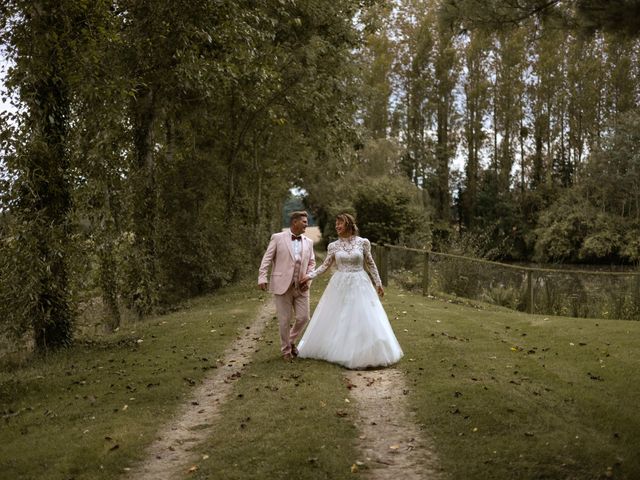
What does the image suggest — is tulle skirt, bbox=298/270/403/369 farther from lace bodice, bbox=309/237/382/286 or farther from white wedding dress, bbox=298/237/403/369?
lace bodice, bbox=309/237/382/286

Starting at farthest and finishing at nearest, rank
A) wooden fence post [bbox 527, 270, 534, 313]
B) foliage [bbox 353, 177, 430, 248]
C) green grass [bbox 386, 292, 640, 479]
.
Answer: foliage [bbox 353, 177, 430, 248]
wooden fence post [bbox 527, 270, 534, 313]
green grass [bbox 386, 292, 640, 479]

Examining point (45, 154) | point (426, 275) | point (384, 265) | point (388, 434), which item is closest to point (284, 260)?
point (388, 434)

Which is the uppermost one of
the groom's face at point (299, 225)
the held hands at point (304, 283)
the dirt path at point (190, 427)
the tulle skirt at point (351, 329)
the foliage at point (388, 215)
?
the foliage at point (388, 215)

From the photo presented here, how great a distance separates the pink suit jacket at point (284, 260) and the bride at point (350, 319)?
9.0 inches

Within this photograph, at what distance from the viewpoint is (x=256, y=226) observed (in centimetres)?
2512

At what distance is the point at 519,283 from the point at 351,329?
9.02 meters

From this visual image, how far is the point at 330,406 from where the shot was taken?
7488 mm

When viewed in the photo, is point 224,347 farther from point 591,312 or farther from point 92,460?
point 591,312

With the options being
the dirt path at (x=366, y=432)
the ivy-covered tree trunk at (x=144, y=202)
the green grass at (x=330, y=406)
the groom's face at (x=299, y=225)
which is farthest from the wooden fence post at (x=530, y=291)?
the ivy-covered tree trunk at (x=144, y=202)

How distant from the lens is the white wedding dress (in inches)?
365

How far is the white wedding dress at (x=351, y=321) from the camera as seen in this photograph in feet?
30.4

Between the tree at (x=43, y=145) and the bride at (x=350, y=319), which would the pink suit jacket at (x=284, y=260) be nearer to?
the bride at (x=350, y=319)

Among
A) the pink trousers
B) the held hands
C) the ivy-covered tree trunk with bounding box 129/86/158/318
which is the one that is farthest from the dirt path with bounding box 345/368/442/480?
the ivy-covered tree trunk with bounding box 129/86/158/318

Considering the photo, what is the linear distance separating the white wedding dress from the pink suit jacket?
0.85ft
